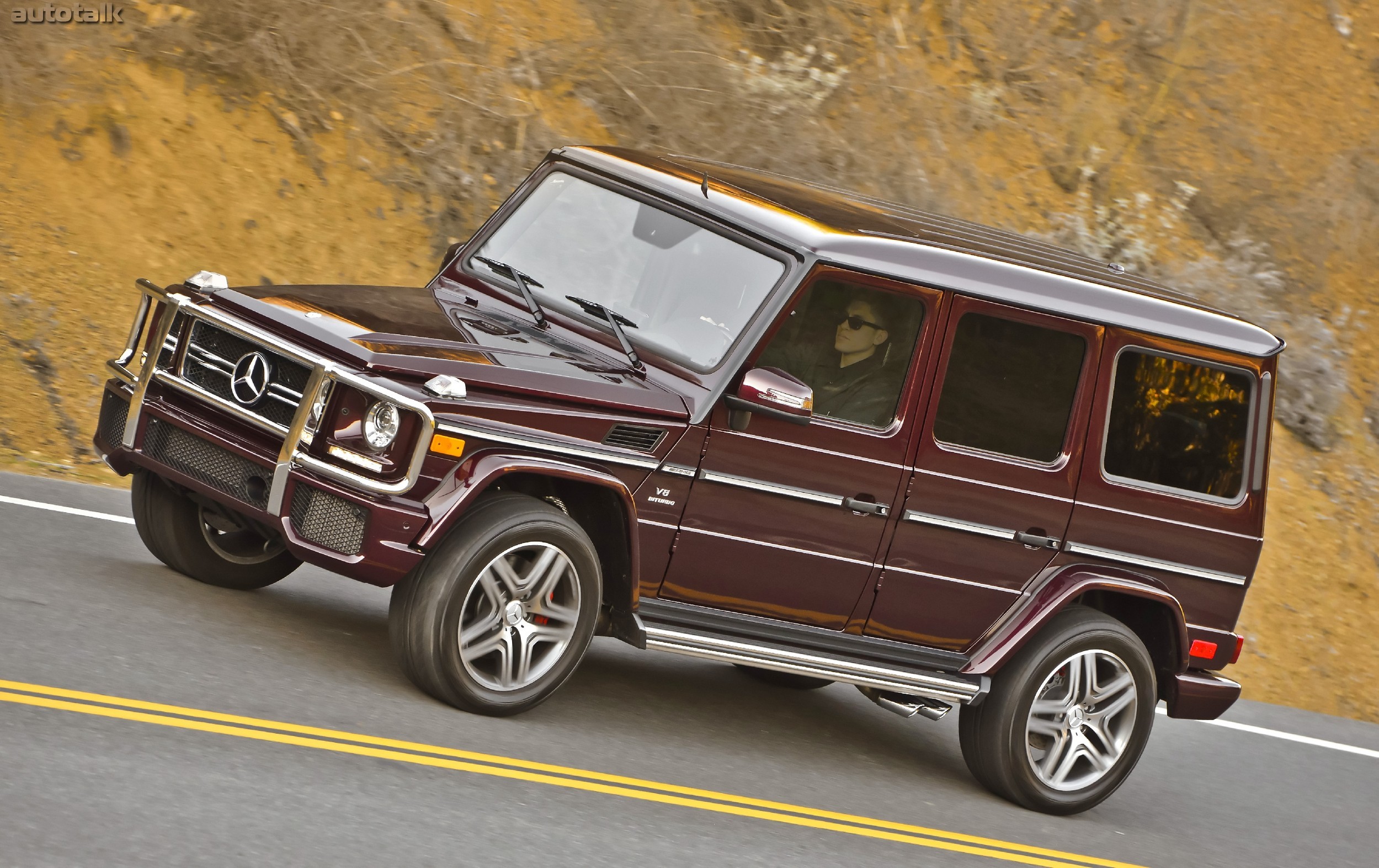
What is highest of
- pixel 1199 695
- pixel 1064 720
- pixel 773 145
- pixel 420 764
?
pixel 773 145

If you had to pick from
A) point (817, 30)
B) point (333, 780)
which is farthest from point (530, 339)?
point (817, 30)

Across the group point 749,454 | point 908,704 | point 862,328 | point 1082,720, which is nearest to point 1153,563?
point 1082,720

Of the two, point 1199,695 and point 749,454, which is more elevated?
point 749,454

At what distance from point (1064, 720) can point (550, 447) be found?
9.33ft

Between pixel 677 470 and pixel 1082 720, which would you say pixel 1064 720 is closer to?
pixel 1082 720

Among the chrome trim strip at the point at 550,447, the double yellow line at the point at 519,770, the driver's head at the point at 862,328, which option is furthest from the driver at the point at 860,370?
the double yellow line at the point at 519,770

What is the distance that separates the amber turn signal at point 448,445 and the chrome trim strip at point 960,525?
2.04 meters

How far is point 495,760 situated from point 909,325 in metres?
2.49

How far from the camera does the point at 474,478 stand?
19.4 feet

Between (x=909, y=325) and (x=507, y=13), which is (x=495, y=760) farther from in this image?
(x=507, y=13)

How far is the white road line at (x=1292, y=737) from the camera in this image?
383 inches

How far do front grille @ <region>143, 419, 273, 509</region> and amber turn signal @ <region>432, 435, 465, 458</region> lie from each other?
2.34ft

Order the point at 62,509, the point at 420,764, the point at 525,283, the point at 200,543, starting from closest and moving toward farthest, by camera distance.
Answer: the point at 420,764
the point at 525,283
the point at 200,543
the point at 62,509

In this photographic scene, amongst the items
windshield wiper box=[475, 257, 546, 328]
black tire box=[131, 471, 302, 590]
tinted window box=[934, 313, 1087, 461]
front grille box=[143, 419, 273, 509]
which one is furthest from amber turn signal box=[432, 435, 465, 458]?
tinted window box=[934, 313, 1087, 461]
